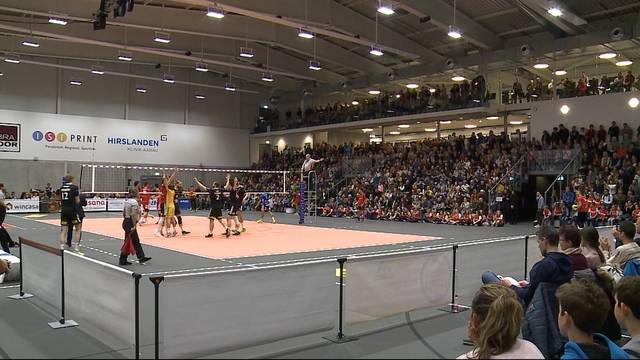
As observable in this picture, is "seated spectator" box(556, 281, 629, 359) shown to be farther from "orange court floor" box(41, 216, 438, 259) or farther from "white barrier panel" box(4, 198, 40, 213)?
"white barrier panel" box(4, 198, 40, 213)

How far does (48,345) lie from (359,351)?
364 cm

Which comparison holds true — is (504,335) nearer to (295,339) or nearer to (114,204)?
(295,339)

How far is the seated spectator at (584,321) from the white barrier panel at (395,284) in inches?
137

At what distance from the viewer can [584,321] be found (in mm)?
3297

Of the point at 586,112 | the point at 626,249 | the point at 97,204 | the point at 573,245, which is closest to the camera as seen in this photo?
the point at 573,245

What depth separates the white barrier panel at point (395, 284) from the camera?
6719 millimetres

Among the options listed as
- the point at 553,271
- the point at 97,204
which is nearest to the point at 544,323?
the point at 553,271

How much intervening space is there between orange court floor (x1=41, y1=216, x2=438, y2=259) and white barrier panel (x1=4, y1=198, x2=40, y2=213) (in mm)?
13529

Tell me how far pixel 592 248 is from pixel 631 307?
2.85 m

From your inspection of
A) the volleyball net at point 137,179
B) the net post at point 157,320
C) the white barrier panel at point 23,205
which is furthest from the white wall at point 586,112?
the white barrier panel at point 23,205

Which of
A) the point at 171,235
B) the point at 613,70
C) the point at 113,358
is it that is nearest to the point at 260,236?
the point at 171,235

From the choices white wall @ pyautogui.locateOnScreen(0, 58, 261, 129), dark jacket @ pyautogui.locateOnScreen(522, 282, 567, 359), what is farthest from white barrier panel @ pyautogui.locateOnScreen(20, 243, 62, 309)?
white wall @ pyautogui.locateOnScreen(0, 58, 261, 129)

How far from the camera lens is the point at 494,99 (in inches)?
1254

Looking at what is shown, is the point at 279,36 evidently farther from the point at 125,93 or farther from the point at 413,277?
the point at 413,277
